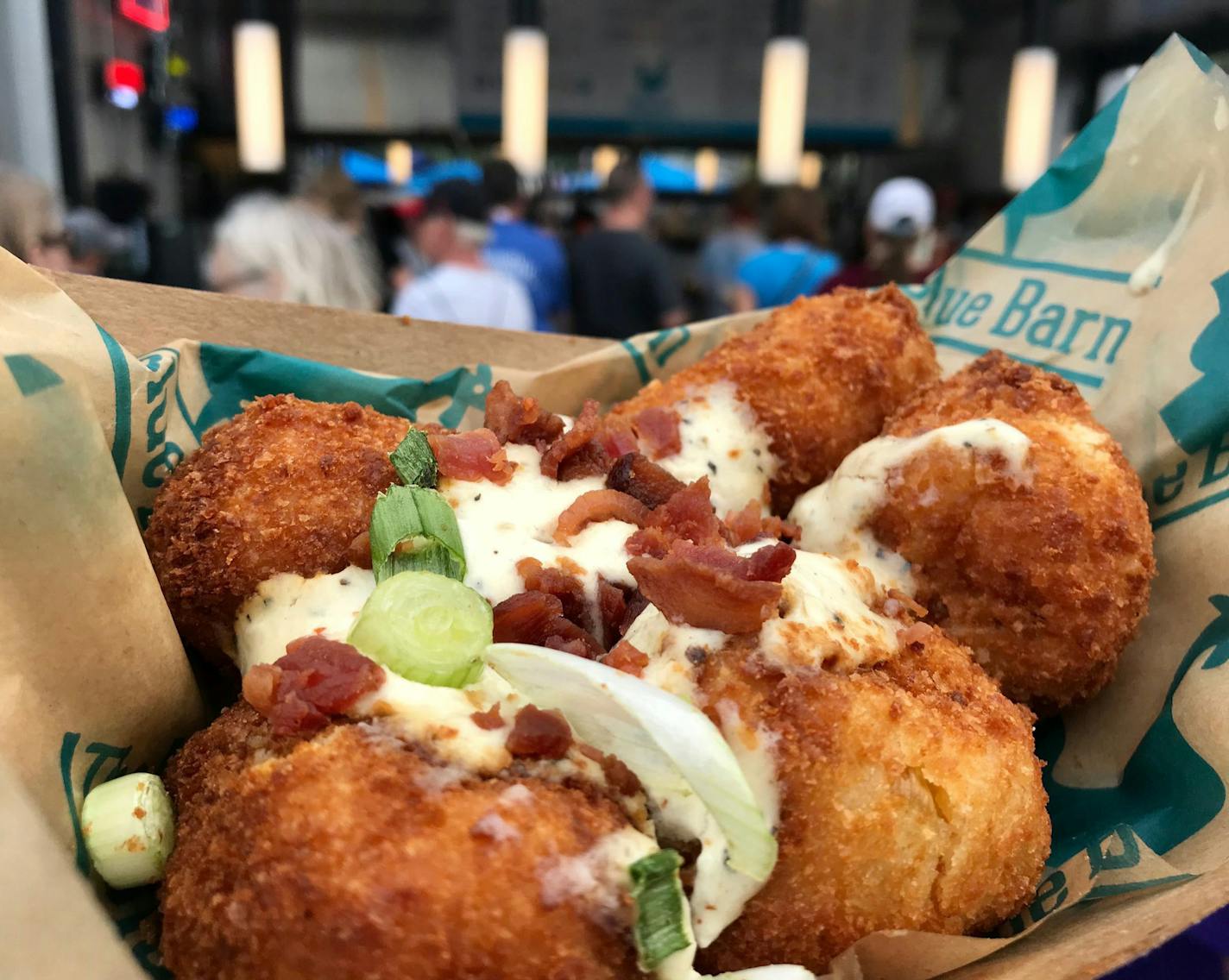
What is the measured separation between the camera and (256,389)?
181 centimetres

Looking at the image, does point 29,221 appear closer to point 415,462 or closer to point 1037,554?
point 415,462

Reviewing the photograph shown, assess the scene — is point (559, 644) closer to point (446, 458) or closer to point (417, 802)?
point (417, 802)

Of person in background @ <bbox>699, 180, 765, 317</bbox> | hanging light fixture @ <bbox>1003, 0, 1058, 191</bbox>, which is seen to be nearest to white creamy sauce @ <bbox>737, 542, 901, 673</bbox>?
person in background @ <bbox>699, 180, 765, 317</bbox>

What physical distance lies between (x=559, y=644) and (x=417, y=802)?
0.29m

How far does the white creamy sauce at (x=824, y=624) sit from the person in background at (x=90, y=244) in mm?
3936

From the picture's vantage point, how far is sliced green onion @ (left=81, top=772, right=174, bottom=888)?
3.62 ft

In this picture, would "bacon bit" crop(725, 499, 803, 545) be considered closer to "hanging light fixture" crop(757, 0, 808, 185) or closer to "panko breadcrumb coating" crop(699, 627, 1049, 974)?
"panko breadcrumb coating" crop(699, 627, 1049, 974)

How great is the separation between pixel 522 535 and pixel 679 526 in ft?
0.73

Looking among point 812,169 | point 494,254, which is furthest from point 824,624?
point 812,169

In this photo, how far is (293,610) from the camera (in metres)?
1.33

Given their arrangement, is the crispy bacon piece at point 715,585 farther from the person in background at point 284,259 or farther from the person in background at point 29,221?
the person in background at point 284,259

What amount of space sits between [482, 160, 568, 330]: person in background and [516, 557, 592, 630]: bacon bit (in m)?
4.46

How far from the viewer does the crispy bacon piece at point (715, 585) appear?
1140mm

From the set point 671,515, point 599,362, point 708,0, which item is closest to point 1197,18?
point 708,0
